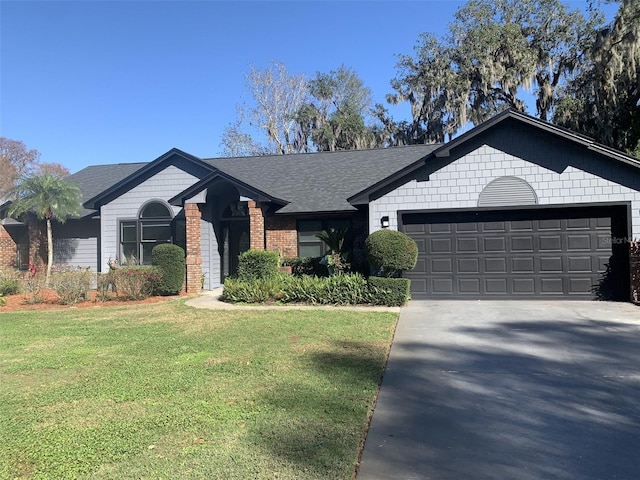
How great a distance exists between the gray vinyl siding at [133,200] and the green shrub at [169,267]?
7.55ft

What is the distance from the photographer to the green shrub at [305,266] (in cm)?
1446

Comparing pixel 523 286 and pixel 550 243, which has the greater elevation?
pixel 550 243

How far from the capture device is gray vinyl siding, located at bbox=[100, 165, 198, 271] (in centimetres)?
1647

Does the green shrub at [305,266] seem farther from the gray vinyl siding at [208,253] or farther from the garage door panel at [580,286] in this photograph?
the garage door panel at [580,286]

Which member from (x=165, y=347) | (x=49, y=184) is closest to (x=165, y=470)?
(x=165, y=347)

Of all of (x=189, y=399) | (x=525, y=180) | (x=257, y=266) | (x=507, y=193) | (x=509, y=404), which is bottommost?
(x=509, y=404)

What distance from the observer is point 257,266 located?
13312 millimetres

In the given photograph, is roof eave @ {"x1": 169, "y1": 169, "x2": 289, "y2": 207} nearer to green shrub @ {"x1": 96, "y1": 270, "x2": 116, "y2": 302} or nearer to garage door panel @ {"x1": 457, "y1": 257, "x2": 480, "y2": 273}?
green shrub @ {"x1": 96, "y1": 270, "x2": 116, "y2": 302}

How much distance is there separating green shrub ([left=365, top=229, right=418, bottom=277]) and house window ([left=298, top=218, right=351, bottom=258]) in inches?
138

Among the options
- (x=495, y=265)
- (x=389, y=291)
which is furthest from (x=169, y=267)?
(x=495, y=265)

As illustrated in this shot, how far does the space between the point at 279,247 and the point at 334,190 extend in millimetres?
2877

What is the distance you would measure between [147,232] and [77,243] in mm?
3624

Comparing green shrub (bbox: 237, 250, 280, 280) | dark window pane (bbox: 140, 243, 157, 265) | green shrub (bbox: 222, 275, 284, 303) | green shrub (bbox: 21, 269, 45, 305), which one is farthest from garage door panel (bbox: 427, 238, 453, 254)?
green shrub (bbox: 21, 269, 45, 305)

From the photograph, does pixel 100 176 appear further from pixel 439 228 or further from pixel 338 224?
pixel 439 228
